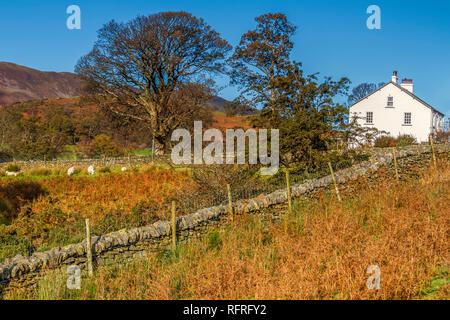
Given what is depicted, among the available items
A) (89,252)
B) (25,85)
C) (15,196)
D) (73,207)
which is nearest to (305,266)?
(89,252)

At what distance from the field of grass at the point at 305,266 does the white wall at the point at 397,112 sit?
31915 mm

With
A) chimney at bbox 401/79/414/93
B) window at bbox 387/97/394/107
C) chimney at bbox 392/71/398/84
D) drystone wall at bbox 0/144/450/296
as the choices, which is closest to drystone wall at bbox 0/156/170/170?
drystone wall at bbox 0/144/450/296

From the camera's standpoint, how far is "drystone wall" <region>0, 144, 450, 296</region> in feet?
21.7

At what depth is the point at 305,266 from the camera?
541 cm

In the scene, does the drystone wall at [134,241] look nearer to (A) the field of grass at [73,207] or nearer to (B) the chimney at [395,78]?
(A) the field of grass at [73,207]

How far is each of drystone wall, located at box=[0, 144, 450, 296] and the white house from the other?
2894 centimetres

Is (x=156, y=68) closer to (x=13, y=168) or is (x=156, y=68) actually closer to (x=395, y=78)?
(x=13, y=168)

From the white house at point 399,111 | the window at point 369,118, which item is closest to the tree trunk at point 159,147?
the white house at point 399,111

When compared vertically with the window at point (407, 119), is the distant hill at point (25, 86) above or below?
above

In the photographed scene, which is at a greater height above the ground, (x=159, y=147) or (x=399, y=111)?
(x=399, y=111)

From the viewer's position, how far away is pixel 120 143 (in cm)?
5503

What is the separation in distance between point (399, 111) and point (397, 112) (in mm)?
217

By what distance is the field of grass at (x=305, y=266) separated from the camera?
4.83 meters
